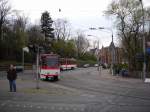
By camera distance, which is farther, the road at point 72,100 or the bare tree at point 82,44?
the bare tree at point 82,44

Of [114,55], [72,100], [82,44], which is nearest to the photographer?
[72,100]

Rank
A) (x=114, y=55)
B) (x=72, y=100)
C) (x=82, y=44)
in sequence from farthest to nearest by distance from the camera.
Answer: (x=82, y=44)
(x=114, y=55)
(x=72, y=100)

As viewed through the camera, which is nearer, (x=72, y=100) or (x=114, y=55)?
(x=72, y=100)

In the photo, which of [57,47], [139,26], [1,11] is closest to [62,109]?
[139,26]

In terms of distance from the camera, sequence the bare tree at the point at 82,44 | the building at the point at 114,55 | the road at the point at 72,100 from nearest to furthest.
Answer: the road at the point at 72,100 → the building at the point at 114,55 → the bare tree at the point at 82,44

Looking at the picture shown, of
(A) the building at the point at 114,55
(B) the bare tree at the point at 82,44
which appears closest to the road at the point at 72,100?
(A) the building at the point at 114,55

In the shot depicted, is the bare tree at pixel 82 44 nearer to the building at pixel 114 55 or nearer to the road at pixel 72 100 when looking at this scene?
the building at pixel 114 55

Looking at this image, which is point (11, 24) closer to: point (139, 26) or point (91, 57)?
point (139, 26)

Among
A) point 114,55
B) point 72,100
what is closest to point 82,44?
point 114,55

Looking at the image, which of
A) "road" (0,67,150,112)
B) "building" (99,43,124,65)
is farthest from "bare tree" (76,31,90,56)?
"road" (0,67,150,112)

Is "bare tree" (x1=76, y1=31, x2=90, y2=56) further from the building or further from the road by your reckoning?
the road

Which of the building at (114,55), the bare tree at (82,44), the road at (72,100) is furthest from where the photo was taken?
the bare tree at (82,44)

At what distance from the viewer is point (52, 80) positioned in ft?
146

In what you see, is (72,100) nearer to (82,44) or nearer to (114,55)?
(114,55)
